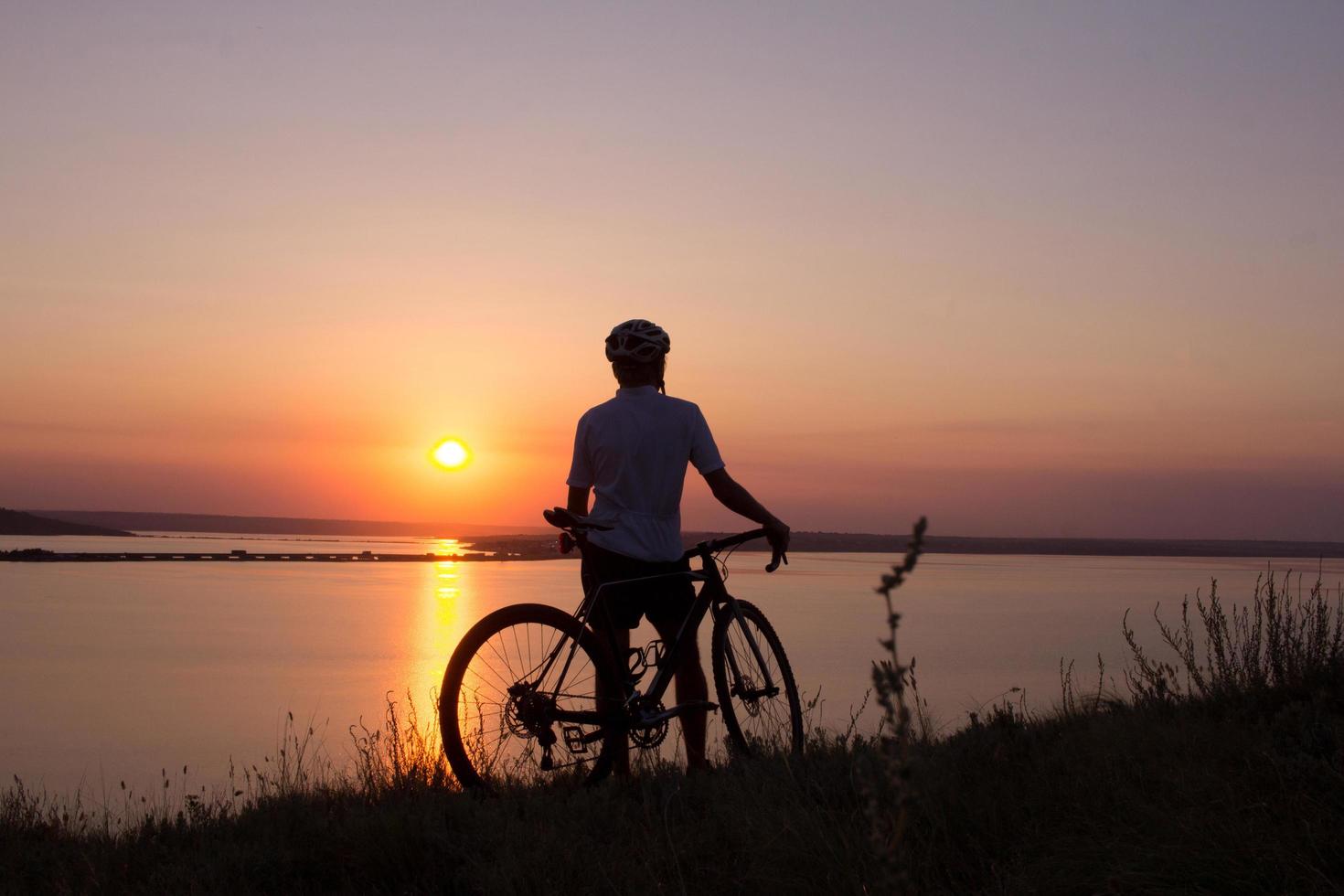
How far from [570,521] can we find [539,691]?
659 millimetres

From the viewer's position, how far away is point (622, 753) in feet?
15.4

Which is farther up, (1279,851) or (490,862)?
(1279,851)

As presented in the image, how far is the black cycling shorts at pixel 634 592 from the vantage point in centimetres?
466

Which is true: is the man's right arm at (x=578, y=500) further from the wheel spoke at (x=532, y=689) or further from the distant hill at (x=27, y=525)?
the distant hill at (x=27, y=525)

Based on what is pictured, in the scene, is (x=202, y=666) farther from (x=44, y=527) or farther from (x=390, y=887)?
(x=44, y=527)

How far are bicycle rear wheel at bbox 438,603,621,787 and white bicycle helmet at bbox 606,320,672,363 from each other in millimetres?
1070

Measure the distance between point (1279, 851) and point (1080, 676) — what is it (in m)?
10.4

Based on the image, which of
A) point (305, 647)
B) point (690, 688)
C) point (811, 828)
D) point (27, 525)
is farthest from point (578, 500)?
point (27, 525)

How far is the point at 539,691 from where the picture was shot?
4508 mm

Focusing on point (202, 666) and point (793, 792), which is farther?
point (202, 666)

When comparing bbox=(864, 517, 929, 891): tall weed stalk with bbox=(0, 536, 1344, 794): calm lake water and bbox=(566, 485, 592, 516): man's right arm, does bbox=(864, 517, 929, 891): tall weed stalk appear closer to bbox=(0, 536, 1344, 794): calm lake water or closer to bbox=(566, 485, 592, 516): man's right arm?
bbox=(566, 485, 592, 516): man's right arm

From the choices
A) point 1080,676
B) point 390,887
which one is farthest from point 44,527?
point 390,887

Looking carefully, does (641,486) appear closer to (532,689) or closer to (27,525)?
(532,689)

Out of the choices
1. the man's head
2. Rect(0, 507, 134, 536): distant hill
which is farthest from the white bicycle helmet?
Rect(0, 507, 134, 536): distant hill
